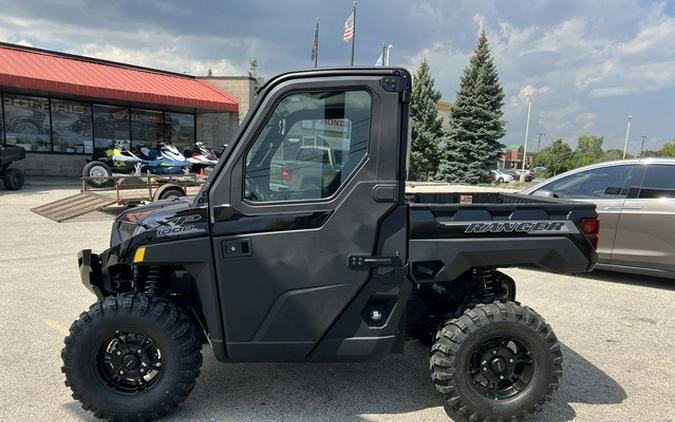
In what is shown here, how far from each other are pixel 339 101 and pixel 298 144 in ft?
1.19

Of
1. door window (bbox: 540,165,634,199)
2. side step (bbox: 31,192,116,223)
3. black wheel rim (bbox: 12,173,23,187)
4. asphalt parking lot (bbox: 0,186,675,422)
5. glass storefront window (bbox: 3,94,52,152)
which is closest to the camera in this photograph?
asphalt parking lot (bbox: 0,186,675,422)

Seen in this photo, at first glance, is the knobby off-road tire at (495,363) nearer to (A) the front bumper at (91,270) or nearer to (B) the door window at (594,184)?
(A) the front bumper at (91,270)

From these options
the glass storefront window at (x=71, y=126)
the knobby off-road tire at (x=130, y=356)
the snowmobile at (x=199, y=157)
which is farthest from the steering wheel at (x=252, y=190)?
the glass storefront window at (x=71, y=126)

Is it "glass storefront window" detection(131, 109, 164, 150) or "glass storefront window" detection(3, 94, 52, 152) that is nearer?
"glass storefront window" detection(3, 94, 52, 152)

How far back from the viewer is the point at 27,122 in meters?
17.8

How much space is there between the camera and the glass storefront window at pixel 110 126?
19.5 metres

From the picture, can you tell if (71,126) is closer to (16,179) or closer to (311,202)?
(16,179)

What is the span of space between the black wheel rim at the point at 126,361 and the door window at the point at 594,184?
19.6 ft

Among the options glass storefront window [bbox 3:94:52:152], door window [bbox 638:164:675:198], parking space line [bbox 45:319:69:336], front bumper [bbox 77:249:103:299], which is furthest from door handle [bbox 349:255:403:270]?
glass storefront window [bbox 3:94:52:152]

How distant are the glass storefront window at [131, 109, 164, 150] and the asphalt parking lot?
16.1 metres

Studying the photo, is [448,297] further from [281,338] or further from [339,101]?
[339,101]

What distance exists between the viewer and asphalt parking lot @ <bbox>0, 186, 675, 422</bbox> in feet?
10.0

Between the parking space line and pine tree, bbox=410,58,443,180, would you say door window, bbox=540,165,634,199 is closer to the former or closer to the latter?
the parking space line

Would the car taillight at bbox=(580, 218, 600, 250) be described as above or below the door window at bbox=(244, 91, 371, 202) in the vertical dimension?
below
